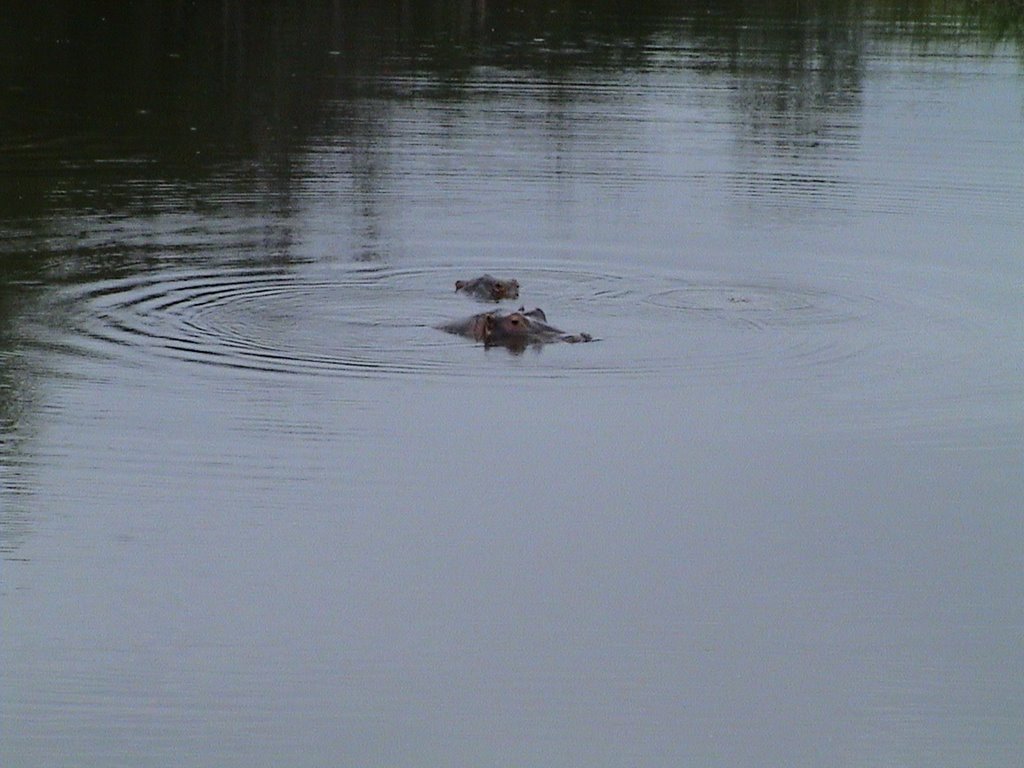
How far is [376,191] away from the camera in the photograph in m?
19.1

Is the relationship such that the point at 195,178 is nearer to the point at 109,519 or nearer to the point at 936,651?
the point at 109,519

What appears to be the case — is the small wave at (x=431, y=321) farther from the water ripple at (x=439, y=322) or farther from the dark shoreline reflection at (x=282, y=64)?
the dark shoreline reflection at (x=282, y=64)

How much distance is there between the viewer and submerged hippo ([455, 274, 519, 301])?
14164mm

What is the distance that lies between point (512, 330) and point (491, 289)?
1.51 m

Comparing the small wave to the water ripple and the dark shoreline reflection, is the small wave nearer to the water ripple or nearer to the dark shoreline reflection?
the water ripple

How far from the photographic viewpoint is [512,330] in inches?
502

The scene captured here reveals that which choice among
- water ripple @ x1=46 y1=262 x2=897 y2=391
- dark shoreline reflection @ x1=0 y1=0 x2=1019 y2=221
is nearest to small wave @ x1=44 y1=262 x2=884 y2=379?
water ripple @ x1=46 y1=262 x2=897 y2=391

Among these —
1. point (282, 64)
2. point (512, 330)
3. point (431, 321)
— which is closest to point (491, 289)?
point (431, 321)

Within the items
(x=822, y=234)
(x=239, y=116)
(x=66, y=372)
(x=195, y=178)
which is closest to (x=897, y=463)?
(x=66, y=372)

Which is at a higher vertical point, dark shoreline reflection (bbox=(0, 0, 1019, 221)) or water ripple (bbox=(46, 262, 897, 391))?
dark shoreline reflection (bbox=(0, 0, 1019, 221))

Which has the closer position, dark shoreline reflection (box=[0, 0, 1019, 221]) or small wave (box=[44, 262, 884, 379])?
small wave (box=[44, 262, 884, 379])

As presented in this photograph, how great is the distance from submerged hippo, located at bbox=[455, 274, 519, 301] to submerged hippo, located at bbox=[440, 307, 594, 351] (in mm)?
1168

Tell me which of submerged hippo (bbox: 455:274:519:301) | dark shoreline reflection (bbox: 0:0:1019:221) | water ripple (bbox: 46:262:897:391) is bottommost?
water ripple (bbox: 46:262:897:391)

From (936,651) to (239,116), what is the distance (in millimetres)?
18002
